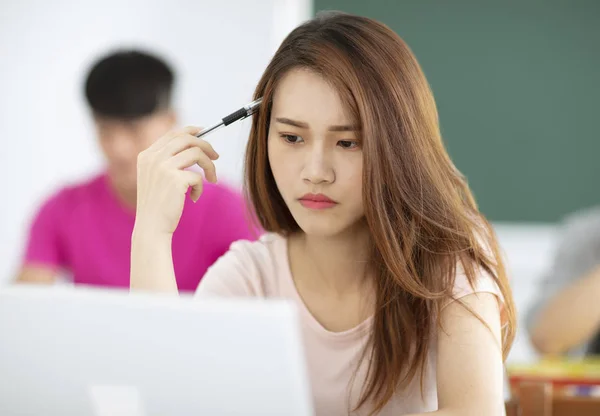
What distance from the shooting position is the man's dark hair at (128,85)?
2252 millimetres

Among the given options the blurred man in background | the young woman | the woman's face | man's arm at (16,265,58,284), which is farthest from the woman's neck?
man's arm at (16,265,58,284)

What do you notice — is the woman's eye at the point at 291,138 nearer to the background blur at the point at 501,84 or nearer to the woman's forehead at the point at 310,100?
the woman's forehead at the point at 310,100

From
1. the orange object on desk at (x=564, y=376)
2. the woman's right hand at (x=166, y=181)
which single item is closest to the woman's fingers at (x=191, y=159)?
the woman's right hand at (x=166, y=181)

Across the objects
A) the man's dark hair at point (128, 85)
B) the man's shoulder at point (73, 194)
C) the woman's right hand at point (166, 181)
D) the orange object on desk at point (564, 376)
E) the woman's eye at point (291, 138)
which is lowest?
the orange object on desk at point (564, 376)

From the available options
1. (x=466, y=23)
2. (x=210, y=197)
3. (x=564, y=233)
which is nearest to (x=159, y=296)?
(x=210, y=197)

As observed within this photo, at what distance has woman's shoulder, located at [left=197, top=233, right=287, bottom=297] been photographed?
1367mm

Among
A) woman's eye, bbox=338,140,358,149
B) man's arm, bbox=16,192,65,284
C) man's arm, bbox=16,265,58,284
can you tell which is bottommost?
man's arm, bbox=16,265,58,284

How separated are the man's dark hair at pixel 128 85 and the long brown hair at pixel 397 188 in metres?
1.01

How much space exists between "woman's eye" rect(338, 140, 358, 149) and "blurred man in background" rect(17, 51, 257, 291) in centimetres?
100

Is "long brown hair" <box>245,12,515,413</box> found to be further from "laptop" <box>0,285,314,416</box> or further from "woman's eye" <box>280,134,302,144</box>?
"laptop" <box>0,285,314,416</box>

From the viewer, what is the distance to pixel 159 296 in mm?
720

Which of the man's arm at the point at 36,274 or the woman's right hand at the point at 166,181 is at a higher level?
the woman's right hand at the point at 166,181

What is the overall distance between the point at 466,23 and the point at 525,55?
0.28 meters

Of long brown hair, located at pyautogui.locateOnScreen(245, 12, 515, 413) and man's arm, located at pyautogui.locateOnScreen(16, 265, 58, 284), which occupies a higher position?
long brown hair, located at pyautogui.locateOnScreen(245, 12, 515, 413)
